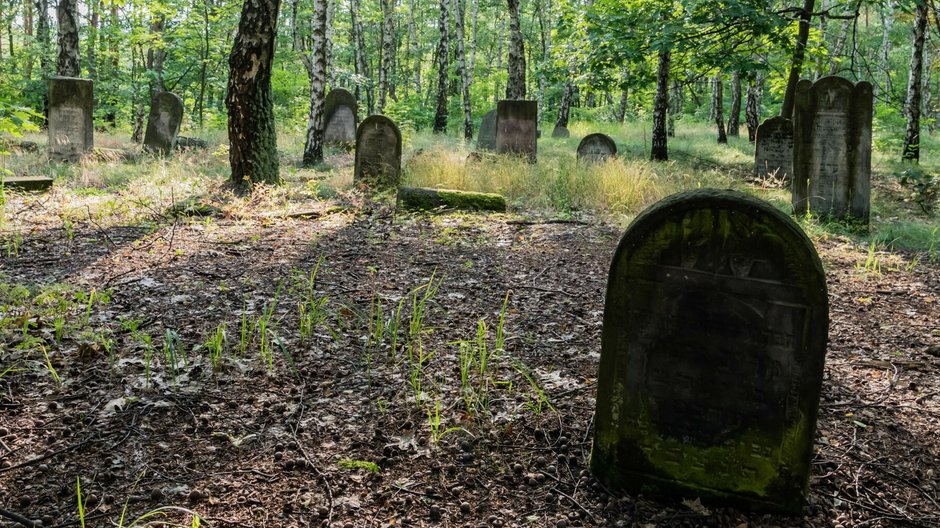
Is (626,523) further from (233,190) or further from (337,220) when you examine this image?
(233,190)

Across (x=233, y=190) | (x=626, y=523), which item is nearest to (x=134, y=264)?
(x=233, y=190)

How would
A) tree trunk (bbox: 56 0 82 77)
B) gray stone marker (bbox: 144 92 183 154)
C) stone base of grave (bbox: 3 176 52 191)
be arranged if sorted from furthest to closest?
gray stone marker (bbox: 144 92 183 154) < tree trunk (bbox: 56 0 82 77) < stone base of grave (bbox: 3 176 52 191)

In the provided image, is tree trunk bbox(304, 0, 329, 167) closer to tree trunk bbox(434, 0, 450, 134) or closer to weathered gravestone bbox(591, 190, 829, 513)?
tree trunk bbox(434, 0, 450, 134)

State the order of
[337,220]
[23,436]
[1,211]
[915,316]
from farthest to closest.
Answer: [337,220] < [1,211] < [915,316] < [23,436]

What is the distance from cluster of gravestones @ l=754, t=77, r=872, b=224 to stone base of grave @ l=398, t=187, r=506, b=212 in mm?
4015

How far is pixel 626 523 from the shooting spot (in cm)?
253

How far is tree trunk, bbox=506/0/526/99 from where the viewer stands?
1714 cm

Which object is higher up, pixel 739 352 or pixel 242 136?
pixel 242 136

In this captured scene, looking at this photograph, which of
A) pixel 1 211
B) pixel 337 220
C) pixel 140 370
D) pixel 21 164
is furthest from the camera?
pixel 21 164

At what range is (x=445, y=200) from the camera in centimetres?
870

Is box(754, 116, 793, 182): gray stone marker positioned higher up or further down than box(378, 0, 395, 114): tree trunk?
further down

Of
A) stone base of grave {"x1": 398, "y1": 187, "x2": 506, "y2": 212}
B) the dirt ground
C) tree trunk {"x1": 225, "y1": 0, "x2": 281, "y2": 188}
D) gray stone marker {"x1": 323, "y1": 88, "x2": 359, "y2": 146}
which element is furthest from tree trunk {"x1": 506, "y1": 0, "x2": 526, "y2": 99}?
the dirt ground

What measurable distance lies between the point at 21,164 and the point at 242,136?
15.0ft

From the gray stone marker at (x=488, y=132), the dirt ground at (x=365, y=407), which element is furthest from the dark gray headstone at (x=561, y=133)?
the dirt ground at (x=365, y=407)
